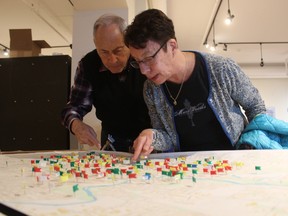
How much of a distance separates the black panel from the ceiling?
67cm

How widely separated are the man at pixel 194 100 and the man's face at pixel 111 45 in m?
0.24

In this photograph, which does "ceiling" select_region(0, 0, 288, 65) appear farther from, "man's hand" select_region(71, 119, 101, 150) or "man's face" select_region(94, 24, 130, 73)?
"man's hand" select_region(71, 119, 101, 150)

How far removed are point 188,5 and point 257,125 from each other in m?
3.57

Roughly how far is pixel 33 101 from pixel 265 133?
2.27 m

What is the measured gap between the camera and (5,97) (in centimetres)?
297

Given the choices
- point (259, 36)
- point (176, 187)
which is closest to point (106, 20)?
point (176, 187)

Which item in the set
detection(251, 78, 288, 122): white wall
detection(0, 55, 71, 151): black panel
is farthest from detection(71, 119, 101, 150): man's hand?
detection(251, 78, 288, 122): white wall

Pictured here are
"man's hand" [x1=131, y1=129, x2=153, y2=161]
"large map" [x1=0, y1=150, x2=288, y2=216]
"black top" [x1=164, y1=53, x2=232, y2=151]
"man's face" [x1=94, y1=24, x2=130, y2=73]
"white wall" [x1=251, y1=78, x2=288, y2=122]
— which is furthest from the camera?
"white wall" [x1=251, y1=78, x2=288, y2=122]

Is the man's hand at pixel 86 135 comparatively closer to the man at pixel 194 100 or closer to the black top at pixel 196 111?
the man at pixel 194 100

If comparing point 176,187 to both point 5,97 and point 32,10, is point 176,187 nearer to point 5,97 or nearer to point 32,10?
point 5,97

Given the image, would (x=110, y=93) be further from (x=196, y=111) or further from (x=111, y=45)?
(x=196, y=111)

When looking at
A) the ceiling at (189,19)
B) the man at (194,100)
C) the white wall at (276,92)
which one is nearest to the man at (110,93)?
the man at (194,100)

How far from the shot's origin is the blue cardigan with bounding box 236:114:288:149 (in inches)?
50.0

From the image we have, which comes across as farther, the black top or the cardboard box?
the cardboard box
